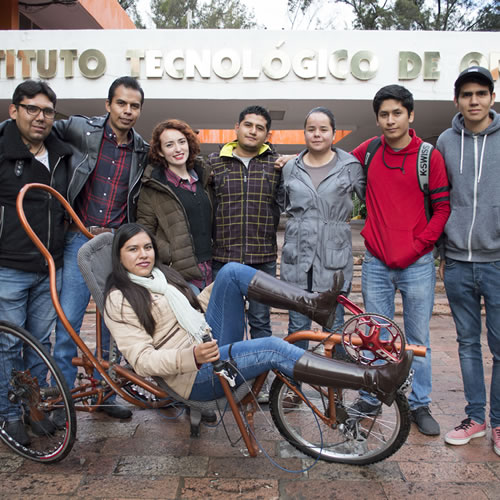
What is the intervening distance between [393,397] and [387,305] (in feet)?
2.96

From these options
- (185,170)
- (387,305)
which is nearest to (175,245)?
(185,170)

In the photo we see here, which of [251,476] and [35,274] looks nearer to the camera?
[251,476]

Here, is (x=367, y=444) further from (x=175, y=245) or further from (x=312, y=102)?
(x=312, y=102)

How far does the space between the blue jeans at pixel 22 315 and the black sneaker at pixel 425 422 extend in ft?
7.43

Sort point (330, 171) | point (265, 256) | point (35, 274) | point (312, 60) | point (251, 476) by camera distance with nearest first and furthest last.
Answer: point (251, 476) → point (35, 274) → point (330, 171) → point (265, 256) → point (312, 60)

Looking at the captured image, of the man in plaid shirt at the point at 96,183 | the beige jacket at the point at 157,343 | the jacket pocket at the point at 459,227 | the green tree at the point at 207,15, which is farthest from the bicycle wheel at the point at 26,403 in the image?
the green tree at the point at 207,15

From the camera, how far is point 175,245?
3.21 m

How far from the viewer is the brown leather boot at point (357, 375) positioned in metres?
2.19

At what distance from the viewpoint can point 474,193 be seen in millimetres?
2773

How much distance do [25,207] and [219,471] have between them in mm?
1797

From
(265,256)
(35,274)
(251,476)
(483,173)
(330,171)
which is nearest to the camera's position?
(251,476)

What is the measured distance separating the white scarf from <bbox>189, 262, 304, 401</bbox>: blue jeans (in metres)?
0.09

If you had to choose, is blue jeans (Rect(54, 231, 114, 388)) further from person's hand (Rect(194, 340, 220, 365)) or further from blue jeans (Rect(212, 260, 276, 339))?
person's hand (Rect(194, 340, 220, 365))

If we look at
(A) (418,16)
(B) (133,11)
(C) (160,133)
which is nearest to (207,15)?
(B) (133,11)
